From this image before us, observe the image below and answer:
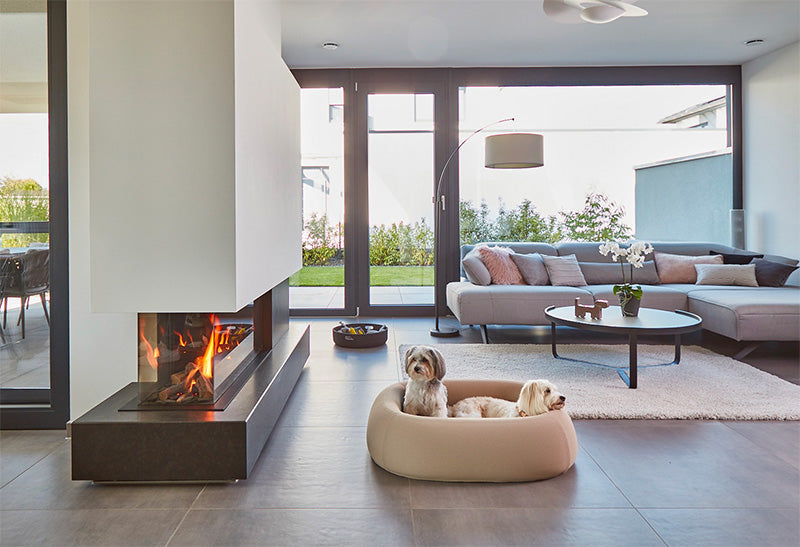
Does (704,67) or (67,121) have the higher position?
(704,67)

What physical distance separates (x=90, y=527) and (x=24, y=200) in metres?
1.85

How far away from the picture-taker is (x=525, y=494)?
221cm

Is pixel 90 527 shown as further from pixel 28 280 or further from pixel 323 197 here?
pixel 323 197

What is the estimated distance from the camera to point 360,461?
253 centimetres

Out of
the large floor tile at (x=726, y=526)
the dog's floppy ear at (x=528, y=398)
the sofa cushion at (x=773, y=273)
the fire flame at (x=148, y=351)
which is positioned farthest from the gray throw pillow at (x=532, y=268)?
the fire flame at (x=148, y=351)

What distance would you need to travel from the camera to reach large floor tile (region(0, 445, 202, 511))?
6.98 ft

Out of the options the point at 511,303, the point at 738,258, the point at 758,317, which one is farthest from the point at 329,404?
the point at 738,258

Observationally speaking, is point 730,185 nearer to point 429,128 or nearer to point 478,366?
point 429,128

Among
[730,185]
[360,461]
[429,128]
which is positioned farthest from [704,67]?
[360,461]

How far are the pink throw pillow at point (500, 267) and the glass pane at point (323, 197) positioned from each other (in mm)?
1857

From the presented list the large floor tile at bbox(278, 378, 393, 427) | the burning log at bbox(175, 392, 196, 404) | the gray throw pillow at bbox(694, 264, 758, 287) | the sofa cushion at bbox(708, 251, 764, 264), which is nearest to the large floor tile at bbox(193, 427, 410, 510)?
the large floor tile at bbox(278, 378, 393, 427)

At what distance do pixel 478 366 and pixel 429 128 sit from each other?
3430mm

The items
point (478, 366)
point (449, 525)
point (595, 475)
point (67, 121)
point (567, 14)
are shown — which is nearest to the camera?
point (449, 525)

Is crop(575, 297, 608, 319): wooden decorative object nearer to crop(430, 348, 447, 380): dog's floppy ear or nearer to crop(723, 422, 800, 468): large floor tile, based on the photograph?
crop(723, 422, 800, 468): large floor tile
